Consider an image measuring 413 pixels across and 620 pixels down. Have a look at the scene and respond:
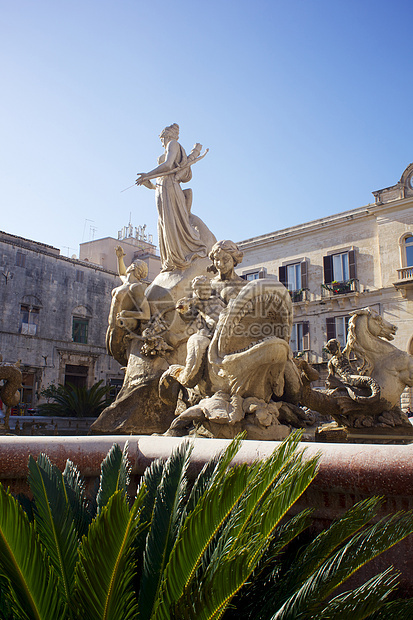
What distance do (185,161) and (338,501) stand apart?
294 inches

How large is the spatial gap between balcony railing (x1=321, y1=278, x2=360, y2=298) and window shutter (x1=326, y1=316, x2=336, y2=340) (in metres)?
1.24

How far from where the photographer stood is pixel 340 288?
2592cm

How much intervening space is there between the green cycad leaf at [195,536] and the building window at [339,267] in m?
25.3

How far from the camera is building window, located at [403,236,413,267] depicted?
24.1 m

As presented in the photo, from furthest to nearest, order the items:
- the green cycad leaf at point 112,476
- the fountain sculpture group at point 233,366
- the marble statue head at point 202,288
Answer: the marble statue head at point 202,288 < the fountain sculpture group at point 233,366 < the green cycad leaf at point 112,476

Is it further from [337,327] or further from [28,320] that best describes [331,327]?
[28,320]

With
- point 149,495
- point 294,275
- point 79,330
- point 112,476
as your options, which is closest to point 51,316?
point 79,330

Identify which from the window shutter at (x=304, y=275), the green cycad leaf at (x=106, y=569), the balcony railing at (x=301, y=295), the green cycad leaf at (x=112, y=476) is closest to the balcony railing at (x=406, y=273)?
the balcony railing at (x=301, y=295)

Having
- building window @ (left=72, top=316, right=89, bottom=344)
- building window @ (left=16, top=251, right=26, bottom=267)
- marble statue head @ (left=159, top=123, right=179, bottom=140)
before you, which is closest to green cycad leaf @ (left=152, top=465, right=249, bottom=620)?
marble statue head @ (left=159, top=123, right=179, bottom=140)

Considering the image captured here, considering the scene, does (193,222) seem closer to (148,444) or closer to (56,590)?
A: (148,444)

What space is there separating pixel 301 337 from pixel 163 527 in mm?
25483

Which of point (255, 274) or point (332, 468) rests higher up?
point (255, 274)

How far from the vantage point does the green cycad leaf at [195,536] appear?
132cm

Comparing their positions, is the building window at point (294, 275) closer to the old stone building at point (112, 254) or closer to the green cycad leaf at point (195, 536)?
the old stone building at point (112, 254)
